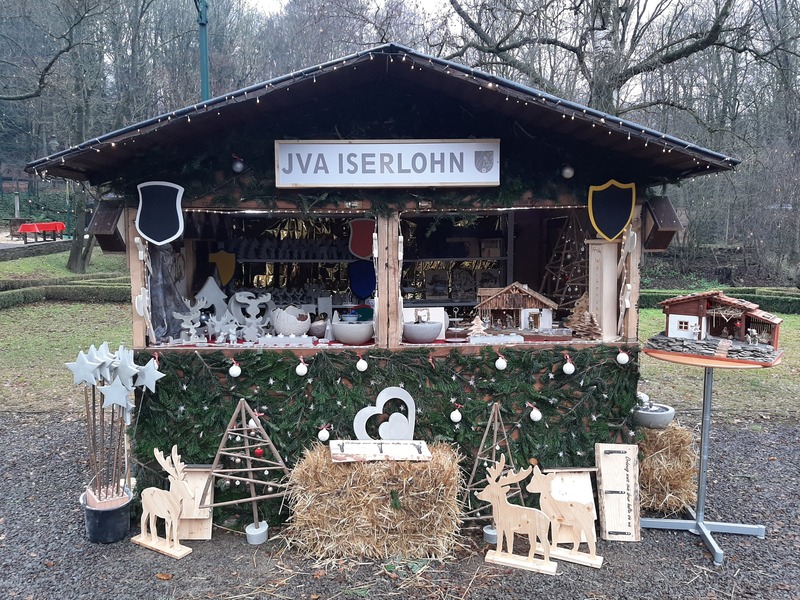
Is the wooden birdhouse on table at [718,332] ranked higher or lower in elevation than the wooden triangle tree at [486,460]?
higher

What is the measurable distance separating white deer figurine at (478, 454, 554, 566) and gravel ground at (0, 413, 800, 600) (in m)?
0.19

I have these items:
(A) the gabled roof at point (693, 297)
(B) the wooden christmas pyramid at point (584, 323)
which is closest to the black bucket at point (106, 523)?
(B) the wooden christmas pyramid at point (584, 323)

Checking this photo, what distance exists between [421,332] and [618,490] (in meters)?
1.90

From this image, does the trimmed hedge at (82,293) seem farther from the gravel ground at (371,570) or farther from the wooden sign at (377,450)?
the wooden sign at (377,450)

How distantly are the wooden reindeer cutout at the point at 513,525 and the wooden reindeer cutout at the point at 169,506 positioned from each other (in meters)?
2.07

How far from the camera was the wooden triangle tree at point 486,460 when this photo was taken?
432cm

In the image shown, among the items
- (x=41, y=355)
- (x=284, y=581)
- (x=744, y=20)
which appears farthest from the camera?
(x=744, y=20)

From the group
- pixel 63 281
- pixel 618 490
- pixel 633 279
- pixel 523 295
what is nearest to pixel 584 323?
pixel 633 279

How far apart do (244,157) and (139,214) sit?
86 centimetres

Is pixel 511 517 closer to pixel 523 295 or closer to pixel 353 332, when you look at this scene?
pixel 353 332

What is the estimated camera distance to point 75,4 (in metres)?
14.7

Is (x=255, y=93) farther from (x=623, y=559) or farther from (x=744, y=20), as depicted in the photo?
(x=744, y=20)

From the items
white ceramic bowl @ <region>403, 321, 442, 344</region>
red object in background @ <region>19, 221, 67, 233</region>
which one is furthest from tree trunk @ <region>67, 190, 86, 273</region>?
white ceramic bowl @ <region>403, 321, 442, 344</region>

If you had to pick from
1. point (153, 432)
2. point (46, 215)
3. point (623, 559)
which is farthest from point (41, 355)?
point (46, 215)
